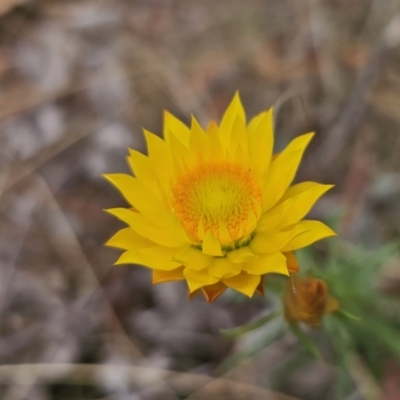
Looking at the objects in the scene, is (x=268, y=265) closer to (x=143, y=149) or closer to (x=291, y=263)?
(x=291, y=263)

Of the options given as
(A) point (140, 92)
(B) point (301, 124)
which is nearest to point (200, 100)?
(A) point (140, 92)

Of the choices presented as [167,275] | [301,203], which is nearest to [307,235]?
[301,203]

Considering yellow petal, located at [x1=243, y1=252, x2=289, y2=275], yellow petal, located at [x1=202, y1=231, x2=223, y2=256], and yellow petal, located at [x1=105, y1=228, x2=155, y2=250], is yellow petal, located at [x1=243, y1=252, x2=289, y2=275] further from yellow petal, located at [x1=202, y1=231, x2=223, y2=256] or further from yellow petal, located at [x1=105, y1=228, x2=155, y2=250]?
yellow petal, located at [x1=105, y1=228, x2=155, y2=250]

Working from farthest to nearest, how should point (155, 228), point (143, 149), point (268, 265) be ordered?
1. point (143, 149)
2. point (155, 228)
3. point (268, 265)

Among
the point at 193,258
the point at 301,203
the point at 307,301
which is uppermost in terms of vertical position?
the point at 301,203

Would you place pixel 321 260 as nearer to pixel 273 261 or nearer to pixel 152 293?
pixel 152 293

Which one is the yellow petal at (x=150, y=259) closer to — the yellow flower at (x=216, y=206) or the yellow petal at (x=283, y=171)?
the yellow flower at (x=216, y=206)
